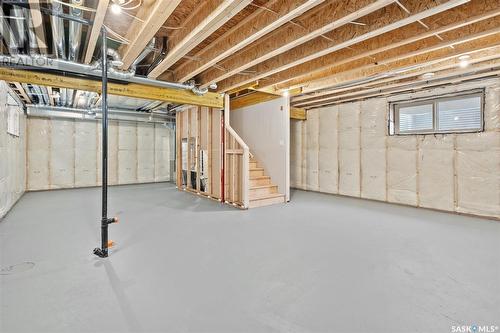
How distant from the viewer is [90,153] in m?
7.74

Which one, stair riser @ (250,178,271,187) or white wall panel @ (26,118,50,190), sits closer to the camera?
stair riser @ (250,178,271,187)

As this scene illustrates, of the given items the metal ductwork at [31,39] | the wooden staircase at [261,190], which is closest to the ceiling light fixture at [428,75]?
the wooden staircase at [261,190]

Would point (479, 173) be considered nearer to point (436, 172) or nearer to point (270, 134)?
point (436, 172)

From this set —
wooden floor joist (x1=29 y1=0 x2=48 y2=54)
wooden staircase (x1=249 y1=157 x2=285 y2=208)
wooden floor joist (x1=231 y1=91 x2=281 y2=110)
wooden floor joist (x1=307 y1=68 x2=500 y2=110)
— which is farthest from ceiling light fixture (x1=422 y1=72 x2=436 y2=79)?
wooden floor joist (x1=29 y1=0 x2=48 y2=54)

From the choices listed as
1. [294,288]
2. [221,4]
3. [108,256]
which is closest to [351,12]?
[221,4]

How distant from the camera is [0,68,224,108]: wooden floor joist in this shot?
133 inches

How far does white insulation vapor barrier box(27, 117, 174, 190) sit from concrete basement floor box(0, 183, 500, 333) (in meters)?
3.69

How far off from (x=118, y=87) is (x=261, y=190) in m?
3.34

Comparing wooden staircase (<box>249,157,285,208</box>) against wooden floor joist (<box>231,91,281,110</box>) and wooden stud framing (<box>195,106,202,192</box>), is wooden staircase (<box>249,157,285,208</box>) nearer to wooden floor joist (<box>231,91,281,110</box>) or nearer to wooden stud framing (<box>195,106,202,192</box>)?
wooden stud framing (<box>195,106,202,192</box>)

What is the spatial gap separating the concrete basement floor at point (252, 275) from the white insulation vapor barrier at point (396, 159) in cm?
65

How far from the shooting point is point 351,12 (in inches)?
89.7

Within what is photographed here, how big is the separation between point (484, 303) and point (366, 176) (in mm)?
4278

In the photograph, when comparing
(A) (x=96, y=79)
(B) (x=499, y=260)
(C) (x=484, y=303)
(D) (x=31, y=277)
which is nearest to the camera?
(C) (x=484, y=303)

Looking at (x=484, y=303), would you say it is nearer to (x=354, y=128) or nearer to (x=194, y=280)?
(x=194, y=280)
